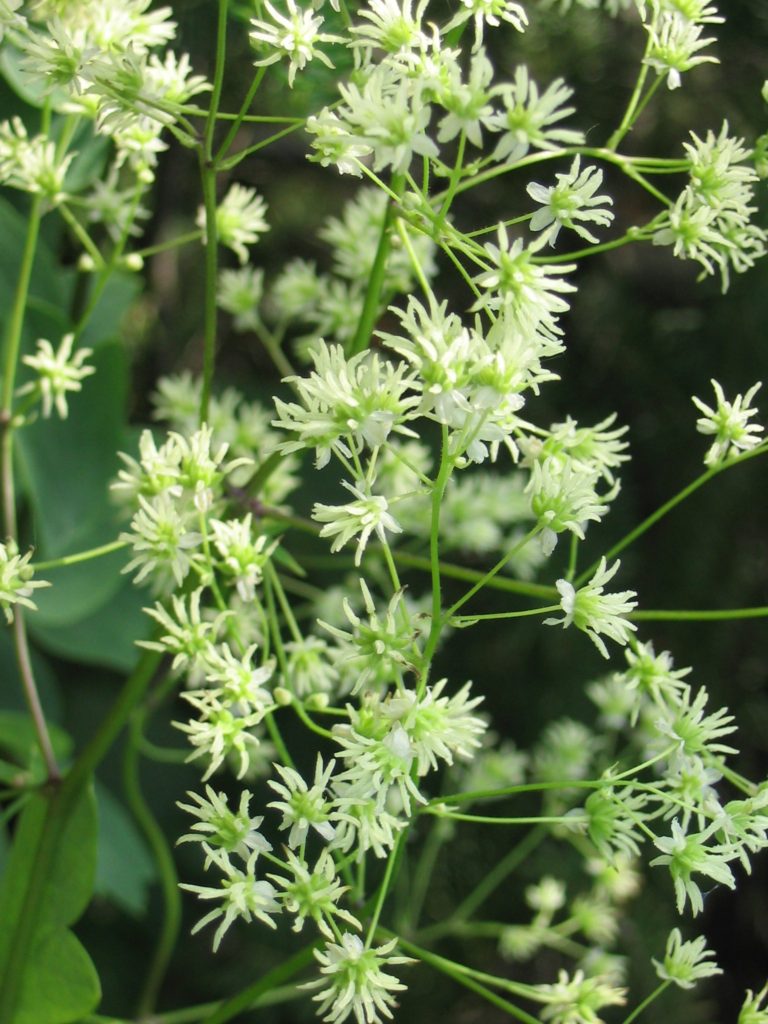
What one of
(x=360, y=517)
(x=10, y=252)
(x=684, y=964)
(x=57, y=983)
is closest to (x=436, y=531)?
(x=360, y=517)

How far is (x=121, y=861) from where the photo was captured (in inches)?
35.3

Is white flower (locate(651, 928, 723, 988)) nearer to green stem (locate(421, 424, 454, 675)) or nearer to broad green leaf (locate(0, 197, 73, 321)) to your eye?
green stem (locate(421, 424, 454, 675))

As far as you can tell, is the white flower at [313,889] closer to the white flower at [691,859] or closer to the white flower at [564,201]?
the white flower at [691,859]

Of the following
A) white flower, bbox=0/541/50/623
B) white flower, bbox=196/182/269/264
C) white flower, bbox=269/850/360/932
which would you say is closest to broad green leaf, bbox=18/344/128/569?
white flower, bbox=196/182/269/264

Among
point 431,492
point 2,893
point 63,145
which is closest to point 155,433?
point 63,145

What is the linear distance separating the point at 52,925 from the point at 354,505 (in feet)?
1.06

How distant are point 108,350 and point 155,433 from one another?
73 mm

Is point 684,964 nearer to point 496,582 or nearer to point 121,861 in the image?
point 496,582

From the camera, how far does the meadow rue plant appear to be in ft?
1.47

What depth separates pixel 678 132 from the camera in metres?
1.00

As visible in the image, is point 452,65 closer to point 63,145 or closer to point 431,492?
point 431,492

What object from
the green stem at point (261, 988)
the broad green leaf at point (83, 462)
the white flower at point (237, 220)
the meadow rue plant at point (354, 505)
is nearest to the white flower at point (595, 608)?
the meadow rue plant at point (354, 505)

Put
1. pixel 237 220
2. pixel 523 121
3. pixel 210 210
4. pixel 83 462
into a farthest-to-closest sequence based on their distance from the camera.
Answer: pixel 83 462 < pixel 237 220 < pixel 210 210 < pixel 523 121

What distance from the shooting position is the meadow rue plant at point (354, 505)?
1.47 feet
